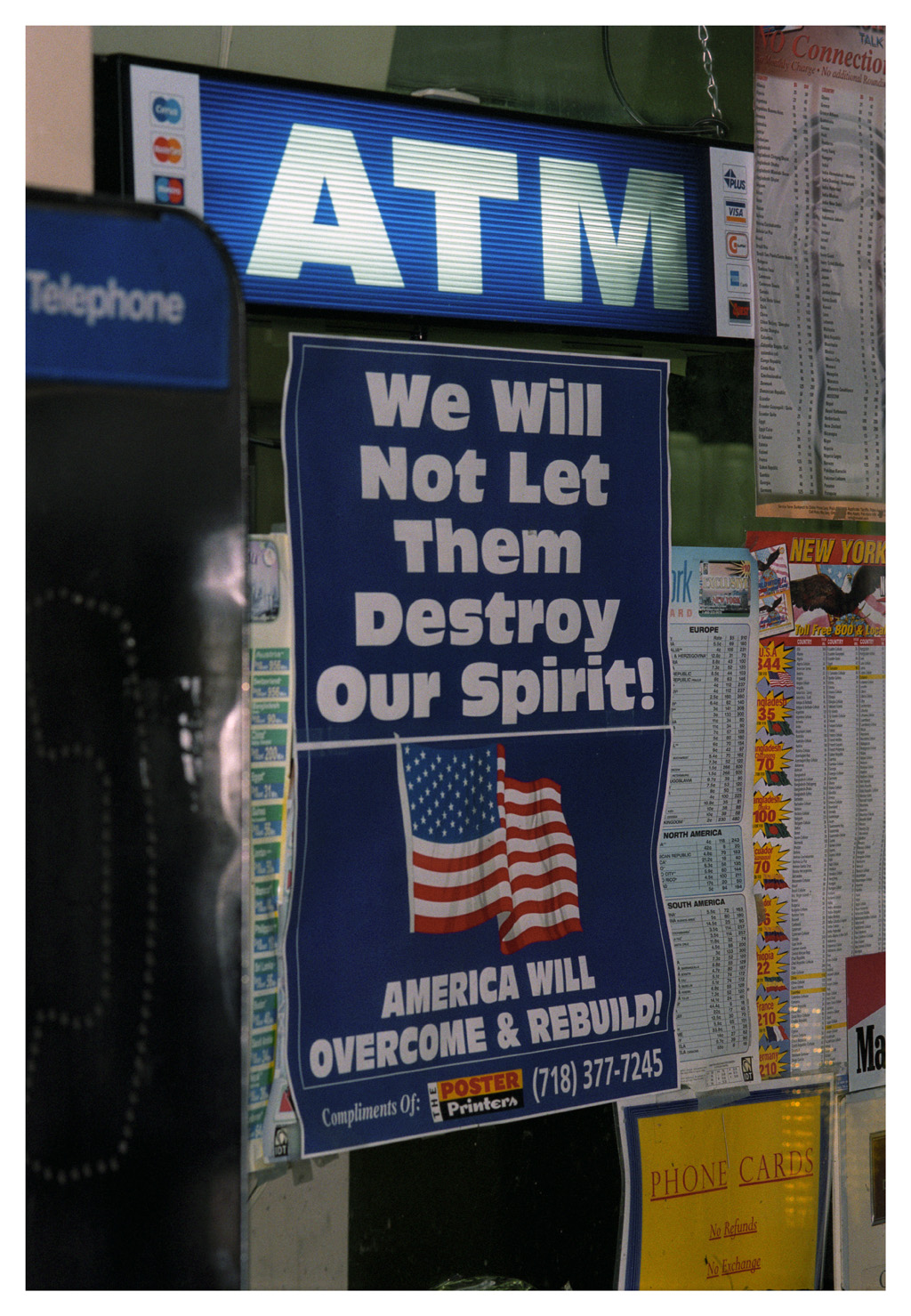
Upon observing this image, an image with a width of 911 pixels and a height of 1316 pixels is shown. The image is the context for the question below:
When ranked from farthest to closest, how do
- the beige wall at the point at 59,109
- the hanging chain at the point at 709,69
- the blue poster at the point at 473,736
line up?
1. the hanging chain at the point at 709,69
2. the blue poster at the point at 473,736
3. the beige wall at the point at 59,109

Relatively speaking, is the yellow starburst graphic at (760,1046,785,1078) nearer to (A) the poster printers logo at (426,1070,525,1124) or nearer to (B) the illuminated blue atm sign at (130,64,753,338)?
(A) the poster printers logo at (426,1070,525,1124)

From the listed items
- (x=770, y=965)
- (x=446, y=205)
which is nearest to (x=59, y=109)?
(x=446, y=205)

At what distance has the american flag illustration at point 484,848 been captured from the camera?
2.08 metres

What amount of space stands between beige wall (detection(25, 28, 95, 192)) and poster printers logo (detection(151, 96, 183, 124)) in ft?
0.35

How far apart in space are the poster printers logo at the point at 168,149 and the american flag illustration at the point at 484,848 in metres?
1.08

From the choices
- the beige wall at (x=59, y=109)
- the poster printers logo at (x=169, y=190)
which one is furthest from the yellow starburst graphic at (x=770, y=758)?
the beige wall at (x=59, y=109)

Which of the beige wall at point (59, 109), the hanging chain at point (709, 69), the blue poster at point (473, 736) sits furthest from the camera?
the hanging chain at point (709, 69)

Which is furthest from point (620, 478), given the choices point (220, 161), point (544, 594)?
point (220, 161)

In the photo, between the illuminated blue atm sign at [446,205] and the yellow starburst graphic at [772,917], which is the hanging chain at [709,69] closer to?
the illuminated blue atm sign at [446,205]

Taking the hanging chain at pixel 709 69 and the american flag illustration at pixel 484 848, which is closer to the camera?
the american flag illustration at pixel 484 848

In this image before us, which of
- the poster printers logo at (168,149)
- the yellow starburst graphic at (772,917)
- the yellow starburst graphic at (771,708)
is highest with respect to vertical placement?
the poster printers logo at (168,149)

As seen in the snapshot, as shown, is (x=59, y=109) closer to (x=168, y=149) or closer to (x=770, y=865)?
(x=168, y=149)

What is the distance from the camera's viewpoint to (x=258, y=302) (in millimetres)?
1974

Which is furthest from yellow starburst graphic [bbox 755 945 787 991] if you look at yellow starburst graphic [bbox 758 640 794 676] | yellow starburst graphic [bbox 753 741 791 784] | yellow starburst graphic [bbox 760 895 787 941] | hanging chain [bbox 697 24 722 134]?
hanging chain [bbox 697 24 722 134]
